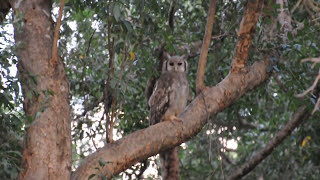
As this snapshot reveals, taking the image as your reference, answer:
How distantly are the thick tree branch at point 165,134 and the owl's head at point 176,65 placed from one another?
151cm

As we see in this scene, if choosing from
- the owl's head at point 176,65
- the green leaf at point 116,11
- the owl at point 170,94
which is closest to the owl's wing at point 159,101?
the owl at point 170,94

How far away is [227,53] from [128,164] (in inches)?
103

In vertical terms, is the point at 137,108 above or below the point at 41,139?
above

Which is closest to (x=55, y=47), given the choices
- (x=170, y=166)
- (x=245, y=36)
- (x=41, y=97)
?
(x=41, y=97)

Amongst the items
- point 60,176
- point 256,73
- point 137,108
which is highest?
point 137,108

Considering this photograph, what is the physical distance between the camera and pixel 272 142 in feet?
21.4

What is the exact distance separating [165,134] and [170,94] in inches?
74.4

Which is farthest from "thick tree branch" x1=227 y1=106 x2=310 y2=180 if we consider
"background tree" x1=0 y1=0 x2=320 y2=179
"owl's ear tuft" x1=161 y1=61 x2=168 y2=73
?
"owl's ear tuft" x1=161 y1=61 x2=168 y2=73

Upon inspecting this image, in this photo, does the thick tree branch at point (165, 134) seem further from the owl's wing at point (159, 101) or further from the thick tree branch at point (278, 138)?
the thick tree branch at point (278, 138)

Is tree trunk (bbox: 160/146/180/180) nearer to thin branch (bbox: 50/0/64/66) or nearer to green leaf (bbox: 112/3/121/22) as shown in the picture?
thin branch (bbox: 50/0/64/66)

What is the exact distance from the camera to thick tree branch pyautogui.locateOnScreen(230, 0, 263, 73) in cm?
450

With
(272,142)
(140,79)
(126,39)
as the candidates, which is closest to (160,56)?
(140,79)

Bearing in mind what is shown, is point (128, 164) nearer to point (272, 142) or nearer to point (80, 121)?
point (80, 121)

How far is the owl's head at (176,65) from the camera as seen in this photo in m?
6.01
